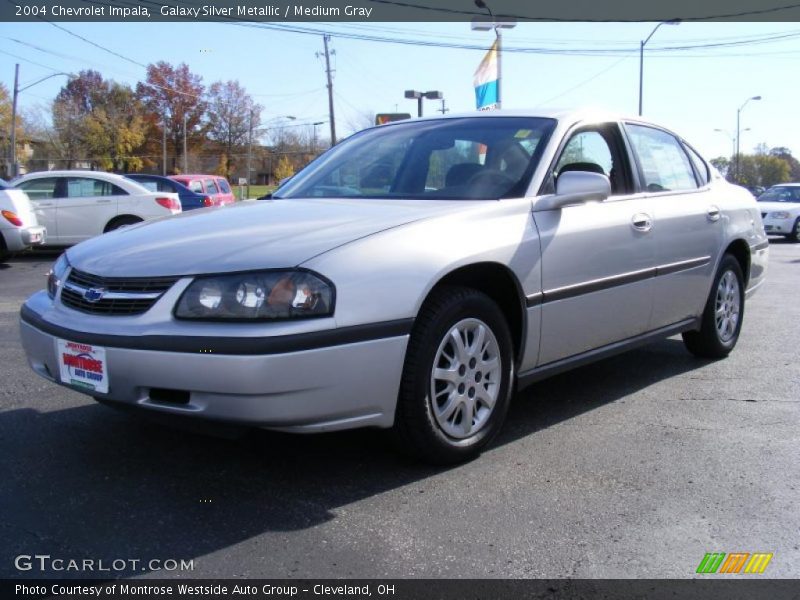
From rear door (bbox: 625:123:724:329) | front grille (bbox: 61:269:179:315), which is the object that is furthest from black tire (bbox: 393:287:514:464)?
rear door (bbox: 625:123:724:329)

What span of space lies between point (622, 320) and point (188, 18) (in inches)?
647

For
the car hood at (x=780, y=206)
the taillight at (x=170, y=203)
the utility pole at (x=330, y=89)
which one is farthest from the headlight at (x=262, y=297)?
the utility pole at (x=330, y=89)

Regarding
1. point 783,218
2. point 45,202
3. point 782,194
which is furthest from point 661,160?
Result: point 782,194

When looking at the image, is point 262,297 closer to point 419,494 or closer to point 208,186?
point 419,494

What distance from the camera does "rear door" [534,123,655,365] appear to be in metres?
3.74

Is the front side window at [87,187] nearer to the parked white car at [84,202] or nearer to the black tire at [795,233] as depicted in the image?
the parked white car at [84,202]

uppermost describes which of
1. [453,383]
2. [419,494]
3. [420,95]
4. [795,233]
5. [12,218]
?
[420,95]

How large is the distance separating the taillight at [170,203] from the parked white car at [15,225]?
2.27 m

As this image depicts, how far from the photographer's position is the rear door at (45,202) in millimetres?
13305

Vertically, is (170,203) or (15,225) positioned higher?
(170,203)

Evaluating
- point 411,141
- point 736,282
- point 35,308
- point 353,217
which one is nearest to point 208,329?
point 353,217

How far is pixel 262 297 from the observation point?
9.23ft

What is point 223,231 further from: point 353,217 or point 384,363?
point 384,363

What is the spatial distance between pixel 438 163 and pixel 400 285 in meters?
1.31
